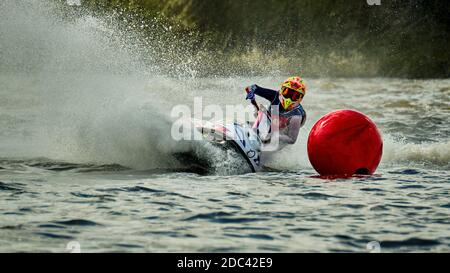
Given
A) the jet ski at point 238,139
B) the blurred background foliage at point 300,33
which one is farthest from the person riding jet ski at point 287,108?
the blurred background foliage at point 300,33

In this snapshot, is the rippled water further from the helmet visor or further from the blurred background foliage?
the blurred background foliage

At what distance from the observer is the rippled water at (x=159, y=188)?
8742 millimetres

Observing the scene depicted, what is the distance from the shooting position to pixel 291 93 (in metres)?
14.2

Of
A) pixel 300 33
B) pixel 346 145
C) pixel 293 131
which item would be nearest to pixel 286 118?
pixel 293 131

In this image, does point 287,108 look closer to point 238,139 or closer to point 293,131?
point 293,131

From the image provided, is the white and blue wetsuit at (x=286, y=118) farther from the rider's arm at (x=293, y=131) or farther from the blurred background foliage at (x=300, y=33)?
the blurred background foliage at (x=300, y=33)

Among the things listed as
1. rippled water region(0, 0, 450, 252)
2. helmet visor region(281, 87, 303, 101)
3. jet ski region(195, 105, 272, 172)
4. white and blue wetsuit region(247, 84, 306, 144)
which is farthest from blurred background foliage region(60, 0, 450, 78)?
jet ski region(195, 105, 272, 172)

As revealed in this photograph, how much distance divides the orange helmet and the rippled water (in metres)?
0.99

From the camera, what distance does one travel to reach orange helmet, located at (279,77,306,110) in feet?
46.7

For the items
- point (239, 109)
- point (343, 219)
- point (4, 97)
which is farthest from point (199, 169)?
point (4, 97)

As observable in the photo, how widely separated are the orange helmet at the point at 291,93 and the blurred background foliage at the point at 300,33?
30.9 metres

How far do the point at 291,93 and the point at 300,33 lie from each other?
131ft

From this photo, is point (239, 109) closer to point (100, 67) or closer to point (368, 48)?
point (100, 67)
